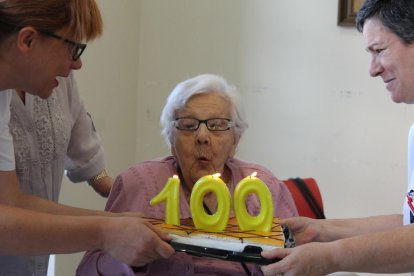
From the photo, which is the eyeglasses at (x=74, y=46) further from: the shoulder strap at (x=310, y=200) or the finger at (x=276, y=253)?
the shoulder strap at (x=310, y=200)

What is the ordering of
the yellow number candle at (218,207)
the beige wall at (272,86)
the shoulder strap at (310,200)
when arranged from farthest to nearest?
the beige wall at (272,86) < the shoulder strap at (310,200) < the yellow number candle at (218,207)

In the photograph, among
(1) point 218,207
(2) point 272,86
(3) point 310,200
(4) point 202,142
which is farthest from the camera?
(2) point 272,86

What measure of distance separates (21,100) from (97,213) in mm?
404

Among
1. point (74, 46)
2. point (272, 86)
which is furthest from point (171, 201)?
point (272, 86)

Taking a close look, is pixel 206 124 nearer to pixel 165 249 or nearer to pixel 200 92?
pixel 200 92

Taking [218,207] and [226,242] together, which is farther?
[218,207]

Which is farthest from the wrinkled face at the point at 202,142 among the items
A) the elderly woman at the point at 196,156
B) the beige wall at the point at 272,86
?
the beige wall at the point at 272,86

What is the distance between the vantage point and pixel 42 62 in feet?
4.40

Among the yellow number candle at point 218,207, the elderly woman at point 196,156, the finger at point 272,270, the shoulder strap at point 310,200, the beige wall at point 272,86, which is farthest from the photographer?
the beige wall at point 272,86

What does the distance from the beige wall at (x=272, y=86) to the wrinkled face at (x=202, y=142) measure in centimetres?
91

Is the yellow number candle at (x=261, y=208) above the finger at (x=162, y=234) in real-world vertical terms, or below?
above

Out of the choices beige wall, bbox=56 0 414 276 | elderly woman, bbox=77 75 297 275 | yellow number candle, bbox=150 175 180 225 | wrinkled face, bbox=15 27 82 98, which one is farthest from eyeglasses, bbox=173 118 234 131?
beige wall, bbox=56 0 414 276

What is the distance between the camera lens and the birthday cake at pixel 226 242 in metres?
1.31

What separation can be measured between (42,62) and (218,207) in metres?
0.60
